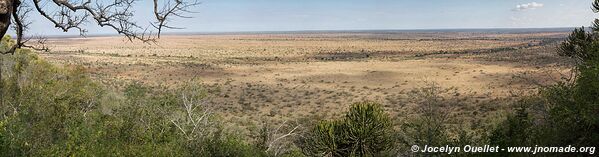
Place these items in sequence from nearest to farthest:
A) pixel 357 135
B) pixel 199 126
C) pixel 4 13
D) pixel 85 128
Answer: pixel 4 13 → pixel 85 128 → pixel 357 135 → pixel 199 126

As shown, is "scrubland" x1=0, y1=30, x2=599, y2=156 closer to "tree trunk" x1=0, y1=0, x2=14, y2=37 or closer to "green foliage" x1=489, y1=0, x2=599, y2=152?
"green foliage" x1=489, y1=0, x2=599, y2=152

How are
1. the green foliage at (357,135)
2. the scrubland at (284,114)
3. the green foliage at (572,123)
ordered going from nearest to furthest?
the green foliage at (572,123), the scrubland at (284,114), the green foliage at (357,135)

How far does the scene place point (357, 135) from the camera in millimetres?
13070

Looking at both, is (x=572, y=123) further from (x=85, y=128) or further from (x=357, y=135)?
(x=85, y=128)

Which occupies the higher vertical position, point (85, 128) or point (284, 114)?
point (85, 128)

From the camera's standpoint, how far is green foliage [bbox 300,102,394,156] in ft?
42.7

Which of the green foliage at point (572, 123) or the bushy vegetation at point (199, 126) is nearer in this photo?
the green foliage at point (572, 123)

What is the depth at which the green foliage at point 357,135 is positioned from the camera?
13016 mm

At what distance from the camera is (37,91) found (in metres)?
14.9

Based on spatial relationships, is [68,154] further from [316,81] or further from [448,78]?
[448,78]

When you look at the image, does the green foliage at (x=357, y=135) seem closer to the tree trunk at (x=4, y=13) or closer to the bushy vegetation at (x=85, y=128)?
the bushy vegetation at (x=85, y=128)

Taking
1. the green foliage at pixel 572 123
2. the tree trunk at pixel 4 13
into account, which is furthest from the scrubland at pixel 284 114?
the tree trunk at pixel 4 13

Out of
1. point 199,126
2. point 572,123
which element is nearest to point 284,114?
point 199,126

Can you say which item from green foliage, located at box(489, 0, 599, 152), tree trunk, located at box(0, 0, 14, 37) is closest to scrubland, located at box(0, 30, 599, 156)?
green foliage, located at box(489, 0, 599, 152)
